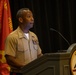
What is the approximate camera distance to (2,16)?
356 cm

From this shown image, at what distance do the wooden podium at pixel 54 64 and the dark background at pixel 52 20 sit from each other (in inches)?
90.0

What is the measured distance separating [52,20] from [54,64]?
8.65 feet

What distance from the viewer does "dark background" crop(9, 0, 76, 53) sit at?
428cm

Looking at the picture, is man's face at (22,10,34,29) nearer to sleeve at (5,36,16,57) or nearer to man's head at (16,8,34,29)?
man's head at (16,8,34,29)

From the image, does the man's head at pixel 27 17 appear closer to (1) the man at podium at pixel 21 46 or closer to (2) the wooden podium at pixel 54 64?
(1) the man at podium at pixel 21 46

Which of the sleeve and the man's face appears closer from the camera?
the sleeve

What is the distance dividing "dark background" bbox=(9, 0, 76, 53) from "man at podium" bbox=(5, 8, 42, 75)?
1498mm

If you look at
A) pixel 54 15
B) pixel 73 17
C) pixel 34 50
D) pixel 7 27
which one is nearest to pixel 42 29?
pixel 54 15

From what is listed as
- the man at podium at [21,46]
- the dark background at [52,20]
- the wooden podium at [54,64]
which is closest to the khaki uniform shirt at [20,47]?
the man at podium at [21,46]

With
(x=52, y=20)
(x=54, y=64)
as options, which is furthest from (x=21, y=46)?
(x=52, y=20)

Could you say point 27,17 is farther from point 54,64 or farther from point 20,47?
point 54,64

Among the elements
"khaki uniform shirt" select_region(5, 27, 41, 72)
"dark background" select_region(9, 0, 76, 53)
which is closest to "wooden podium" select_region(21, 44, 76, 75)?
"khaki uniform shirt" select_region(5, 27, 41, 72)

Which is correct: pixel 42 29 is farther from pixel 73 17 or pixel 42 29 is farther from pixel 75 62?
pixel 75 62

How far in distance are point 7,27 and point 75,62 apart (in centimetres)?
182
